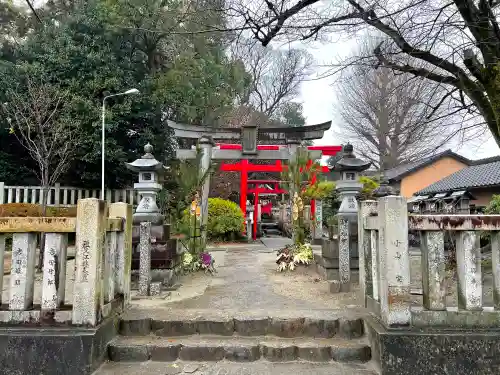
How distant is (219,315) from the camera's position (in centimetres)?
412

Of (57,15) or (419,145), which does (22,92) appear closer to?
(57,15)

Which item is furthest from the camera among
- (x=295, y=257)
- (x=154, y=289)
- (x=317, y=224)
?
(x=317, y=224)

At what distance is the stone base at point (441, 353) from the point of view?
10.4ft

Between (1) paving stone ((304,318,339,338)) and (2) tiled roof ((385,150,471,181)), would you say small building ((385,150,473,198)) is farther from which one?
(1) paving stone ((304,318,339,338))

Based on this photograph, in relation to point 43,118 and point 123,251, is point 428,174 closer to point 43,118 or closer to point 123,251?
point 43,118

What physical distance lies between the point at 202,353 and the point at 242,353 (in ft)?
1.35

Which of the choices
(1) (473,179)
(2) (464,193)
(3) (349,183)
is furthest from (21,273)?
(1) (473,179)

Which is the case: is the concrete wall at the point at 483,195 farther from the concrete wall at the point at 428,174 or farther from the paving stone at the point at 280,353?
the paving stone at the point at 280,353

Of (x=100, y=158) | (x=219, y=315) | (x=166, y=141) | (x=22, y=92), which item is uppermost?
(x=22, y=92)

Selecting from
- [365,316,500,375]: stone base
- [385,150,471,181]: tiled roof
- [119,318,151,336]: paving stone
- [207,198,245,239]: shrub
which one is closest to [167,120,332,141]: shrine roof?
[207,198,245,239]: shrub

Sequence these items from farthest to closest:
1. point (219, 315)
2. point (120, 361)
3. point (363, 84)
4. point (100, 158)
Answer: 1. point (363, 84)
2. point (100, 158)
3. point (219, 315)
4. point (120, 361)

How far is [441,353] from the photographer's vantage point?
10.5ft

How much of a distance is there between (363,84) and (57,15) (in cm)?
1807

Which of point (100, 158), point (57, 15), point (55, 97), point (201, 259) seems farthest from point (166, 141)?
point (201, 259)
